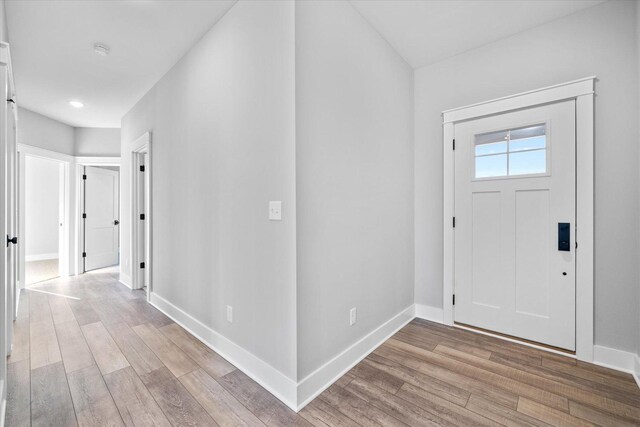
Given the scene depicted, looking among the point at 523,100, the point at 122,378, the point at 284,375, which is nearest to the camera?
the point at 284,375

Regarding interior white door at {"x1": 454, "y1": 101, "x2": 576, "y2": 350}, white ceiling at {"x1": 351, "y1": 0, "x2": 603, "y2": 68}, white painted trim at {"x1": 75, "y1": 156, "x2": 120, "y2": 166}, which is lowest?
interior white door at {"x1": 454, "y1": 101, "x2": 576, "y2": 350}

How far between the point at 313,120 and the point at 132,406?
208cm

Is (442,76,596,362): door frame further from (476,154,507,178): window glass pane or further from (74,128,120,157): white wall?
(74,128,120,157): white wall

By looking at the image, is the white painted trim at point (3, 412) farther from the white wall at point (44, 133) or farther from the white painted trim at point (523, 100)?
the white wall at point (44, 133)

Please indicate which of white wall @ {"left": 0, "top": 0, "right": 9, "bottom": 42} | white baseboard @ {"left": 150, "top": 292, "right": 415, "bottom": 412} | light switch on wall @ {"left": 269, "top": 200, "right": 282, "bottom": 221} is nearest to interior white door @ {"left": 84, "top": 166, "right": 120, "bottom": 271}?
white wall @ {"left": 0, "top": 0, "right": 9, "bottom": 42}

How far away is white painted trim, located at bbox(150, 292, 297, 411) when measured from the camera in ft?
5.74

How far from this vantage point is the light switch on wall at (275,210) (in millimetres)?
1791

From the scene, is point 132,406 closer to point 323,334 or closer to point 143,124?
point 323,334

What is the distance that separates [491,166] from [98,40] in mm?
3874

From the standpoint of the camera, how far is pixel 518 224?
2500 mm

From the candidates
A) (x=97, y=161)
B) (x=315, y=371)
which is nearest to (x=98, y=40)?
(x=97, y=161)

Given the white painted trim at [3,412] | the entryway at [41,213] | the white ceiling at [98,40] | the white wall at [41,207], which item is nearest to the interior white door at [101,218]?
the entryway at [41,213]

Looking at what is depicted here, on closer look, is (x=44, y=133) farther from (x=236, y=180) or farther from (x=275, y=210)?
(x=275, y=210)

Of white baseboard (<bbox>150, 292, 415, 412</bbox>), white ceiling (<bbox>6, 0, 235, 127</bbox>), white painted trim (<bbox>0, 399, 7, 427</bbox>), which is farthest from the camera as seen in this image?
white ceiling (<bbox>6, 0, 235, 127</bbox>)
